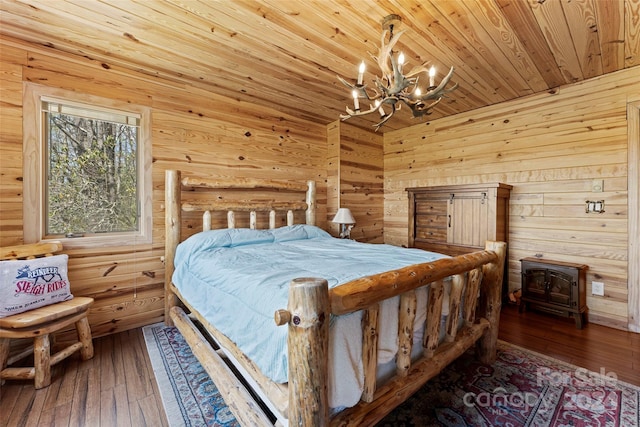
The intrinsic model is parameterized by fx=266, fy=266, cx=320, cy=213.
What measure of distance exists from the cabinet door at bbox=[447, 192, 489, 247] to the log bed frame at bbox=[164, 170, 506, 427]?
1.29 meters

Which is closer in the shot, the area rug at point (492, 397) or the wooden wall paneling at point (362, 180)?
the area rug at point (492, 397)

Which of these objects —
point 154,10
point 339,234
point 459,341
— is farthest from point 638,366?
point 154,10

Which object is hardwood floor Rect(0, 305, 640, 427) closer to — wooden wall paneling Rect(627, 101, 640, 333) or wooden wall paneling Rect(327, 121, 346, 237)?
wooden wall paneling Rect(627, 101, 640, 333)

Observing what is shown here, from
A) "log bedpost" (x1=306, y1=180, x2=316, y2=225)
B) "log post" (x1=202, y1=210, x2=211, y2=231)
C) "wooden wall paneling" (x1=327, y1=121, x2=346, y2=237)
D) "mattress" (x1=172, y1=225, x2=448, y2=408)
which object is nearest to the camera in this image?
"mattress" (x1=172, y1=225, x2=448, y2=408)

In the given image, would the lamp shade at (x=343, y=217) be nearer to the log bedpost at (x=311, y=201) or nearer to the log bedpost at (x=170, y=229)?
the log bedpost at (x=311, y=201)

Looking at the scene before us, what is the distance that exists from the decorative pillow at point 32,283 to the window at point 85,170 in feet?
1.31

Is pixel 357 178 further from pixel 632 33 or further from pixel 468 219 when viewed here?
pixel 632 33

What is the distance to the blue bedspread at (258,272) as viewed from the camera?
1.21m

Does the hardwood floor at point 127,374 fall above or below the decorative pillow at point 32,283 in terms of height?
below

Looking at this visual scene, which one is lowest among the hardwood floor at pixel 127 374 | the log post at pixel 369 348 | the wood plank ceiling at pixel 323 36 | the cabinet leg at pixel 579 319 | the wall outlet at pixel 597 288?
the hardwood floor at pixel 127 374

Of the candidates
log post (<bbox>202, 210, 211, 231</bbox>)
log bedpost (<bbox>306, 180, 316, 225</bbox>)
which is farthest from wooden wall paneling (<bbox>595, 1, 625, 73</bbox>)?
log post (<bbox>202, 210, 211, 231</bbox>)

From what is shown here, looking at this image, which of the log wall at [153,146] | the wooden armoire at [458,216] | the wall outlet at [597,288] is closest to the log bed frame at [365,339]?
the log wall at [153,146]

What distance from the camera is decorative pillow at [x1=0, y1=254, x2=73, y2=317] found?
5.78ft

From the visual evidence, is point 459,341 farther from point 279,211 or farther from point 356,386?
point 279,211
